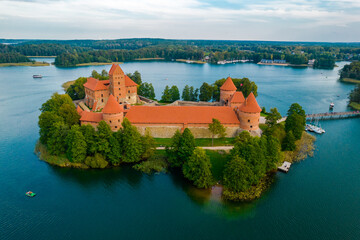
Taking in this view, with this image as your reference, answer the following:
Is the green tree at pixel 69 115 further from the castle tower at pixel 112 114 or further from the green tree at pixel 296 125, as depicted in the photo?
the green tree at pixel 296 125

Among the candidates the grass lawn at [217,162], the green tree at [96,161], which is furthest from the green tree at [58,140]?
the grass lawn at [217,162]

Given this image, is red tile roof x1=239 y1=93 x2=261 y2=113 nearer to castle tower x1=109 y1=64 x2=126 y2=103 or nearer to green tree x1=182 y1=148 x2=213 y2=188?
green tree x1=182 y1=148 x2=213 y2=188

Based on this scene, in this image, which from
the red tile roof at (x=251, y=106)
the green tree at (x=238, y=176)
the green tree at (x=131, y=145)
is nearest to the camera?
the green tree at (x=238, y=176)

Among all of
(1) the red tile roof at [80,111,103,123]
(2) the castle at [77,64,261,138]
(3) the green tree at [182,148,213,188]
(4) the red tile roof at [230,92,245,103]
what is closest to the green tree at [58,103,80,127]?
(2) the castle at [77,64,261,138]

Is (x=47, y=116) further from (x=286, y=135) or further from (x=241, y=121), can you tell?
(x=286, y=135)

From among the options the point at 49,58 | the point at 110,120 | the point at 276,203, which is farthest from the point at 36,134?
the point at 49,58

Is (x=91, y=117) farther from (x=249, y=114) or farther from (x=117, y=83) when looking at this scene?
(x=249, y=114)

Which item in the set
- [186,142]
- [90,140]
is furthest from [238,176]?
[90,140]
